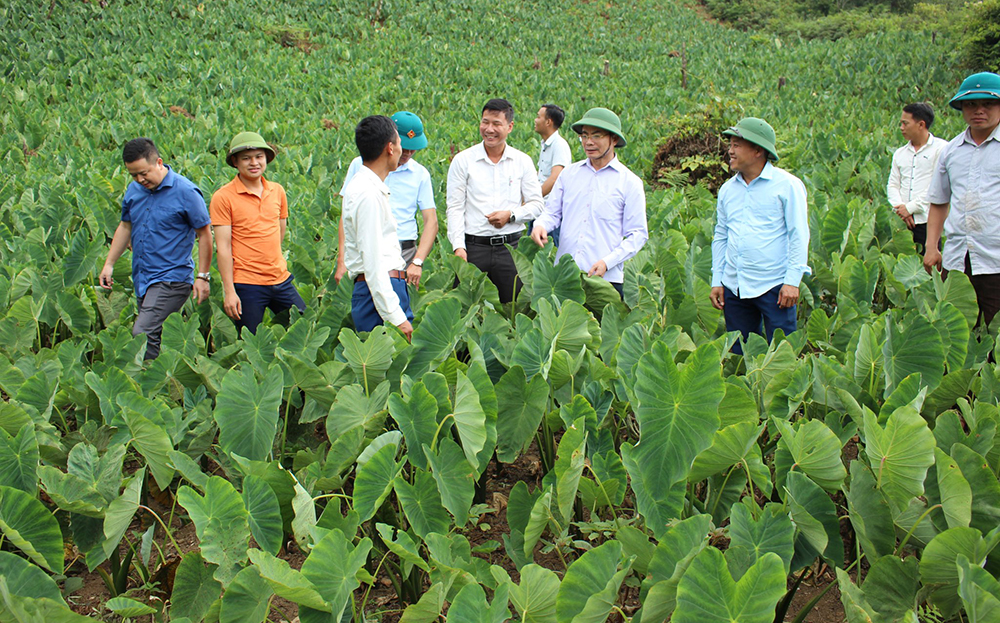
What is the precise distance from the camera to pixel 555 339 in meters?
2.94

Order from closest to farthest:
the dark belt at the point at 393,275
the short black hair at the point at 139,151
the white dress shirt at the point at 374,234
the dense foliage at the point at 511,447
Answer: the dense foliage at the point at 511,447 < the white dress shirt at the point at 374,234 < the dark belt at the point at 393,275 < the short black hair at the point at 139,151

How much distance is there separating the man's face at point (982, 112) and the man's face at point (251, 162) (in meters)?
3.55

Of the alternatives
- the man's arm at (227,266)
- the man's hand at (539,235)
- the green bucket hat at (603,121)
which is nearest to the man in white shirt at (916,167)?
the green bucket hat at (603,121)

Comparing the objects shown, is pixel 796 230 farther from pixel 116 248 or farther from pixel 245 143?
pixel 116 248

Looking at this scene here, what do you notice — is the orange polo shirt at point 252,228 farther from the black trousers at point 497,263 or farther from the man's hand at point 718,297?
the man's hand at point 718,297

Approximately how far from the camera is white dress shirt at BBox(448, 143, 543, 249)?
15.1ft

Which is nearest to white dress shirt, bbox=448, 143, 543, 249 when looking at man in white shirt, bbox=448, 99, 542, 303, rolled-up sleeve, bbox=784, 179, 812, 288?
man in white shirt, bbox=448, 99, 542, 303

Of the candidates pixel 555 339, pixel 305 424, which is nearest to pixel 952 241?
pixel 555 339

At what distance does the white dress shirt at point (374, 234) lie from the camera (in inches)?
128

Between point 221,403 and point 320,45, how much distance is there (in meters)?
21.5

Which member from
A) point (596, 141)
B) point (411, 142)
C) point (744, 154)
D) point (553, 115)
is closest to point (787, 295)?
point (744, 154)

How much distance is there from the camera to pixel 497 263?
469 cm

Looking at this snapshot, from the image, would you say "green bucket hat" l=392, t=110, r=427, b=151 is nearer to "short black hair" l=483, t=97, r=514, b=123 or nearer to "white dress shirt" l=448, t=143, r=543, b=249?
"white dress shirt" l=448, t=143, r=543, b=249

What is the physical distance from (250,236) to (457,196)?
1.25 meters
